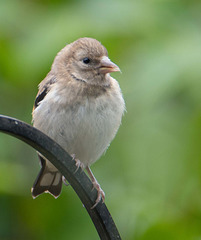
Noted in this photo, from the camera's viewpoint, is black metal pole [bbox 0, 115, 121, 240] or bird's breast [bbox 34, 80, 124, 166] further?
bird's breast [bbox 34, 80, 124, 166]

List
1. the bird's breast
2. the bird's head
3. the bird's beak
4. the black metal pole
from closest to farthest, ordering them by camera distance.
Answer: the black metal pole → the bird's breast → the bird's beak → the bird's head

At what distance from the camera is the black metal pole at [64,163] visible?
2.42 metres

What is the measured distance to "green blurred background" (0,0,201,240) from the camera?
149 inches

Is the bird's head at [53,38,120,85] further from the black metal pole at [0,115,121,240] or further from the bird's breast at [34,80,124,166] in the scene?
the black metal pole at [0,115,121,240]

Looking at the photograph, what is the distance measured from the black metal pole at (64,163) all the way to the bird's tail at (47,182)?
0.96m

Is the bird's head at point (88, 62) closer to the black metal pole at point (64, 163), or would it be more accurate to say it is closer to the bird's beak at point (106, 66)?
the bird's beak at point (106, 66)

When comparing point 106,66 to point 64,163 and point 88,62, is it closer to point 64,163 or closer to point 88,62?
point 88,62

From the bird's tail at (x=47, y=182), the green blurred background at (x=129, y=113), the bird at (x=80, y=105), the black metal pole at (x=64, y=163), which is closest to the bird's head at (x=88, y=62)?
the bird at (x=80, y=105)

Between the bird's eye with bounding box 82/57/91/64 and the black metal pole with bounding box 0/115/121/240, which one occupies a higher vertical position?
the bird's eye with bounding box 82/57/91/64

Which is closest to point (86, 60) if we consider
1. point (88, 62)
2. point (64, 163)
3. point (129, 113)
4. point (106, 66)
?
point (88, 62)

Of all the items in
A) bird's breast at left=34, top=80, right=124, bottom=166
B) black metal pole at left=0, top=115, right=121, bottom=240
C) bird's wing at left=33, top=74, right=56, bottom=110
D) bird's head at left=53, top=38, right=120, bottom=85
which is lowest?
black metal pole at left=0, top=115, right=121, bottom=240

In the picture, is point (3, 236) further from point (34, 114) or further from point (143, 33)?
point (143, 33)

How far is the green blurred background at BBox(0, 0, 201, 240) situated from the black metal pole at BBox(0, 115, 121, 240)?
0.89m

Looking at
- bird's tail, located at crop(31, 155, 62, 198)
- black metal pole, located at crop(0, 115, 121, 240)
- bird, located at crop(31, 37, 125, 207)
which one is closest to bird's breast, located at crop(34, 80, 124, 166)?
bird, located at crop(31, 37, 125, 207)
